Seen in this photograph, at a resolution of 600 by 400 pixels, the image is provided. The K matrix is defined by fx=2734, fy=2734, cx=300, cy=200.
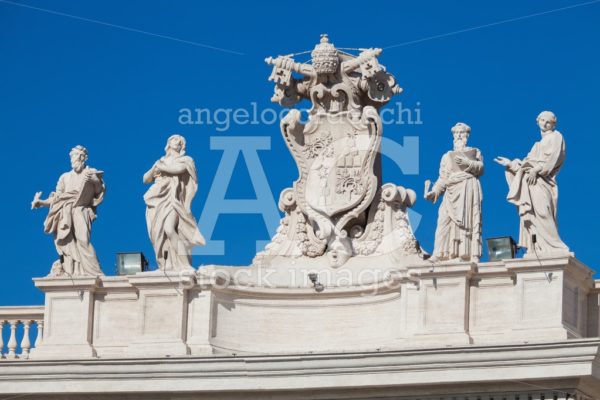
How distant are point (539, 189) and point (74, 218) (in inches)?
308

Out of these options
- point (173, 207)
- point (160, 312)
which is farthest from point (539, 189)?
point (160, 312)

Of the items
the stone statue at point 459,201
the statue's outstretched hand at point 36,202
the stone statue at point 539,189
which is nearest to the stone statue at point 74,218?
the statue's outstretched hand at point 36,202

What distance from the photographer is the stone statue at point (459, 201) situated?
42781 mm

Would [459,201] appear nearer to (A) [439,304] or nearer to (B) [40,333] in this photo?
(A) [439,304]

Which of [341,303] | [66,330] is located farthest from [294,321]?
[66,330]

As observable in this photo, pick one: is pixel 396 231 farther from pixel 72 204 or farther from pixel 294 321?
pixel 72 204

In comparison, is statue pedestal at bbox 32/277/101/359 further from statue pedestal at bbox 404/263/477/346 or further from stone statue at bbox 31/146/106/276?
statue pedestal at bbox 404/263/477/346

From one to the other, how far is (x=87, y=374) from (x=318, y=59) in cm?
641

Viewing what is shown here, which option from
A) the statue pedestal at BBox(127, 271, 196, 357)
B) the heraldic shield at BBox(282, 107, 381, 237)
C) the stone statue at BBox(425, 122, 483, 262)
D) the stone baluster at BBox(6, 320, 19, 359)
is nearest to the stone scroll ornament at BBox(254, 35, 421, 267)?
the heraldic shield at BBox(282, 107, 381, 237)

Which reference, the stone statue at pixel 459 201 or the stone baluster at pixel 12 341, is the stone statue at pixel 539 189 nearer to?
the stone statue at pixel 459 201

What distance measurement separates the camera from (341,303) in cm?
4400

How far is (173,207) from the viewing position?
44.3 meters

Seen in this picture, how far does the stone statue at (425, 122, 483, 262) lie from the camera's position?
42781mm

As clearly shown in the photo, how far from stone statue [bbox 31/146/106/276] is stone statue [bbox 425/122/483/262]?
578 centimetres
